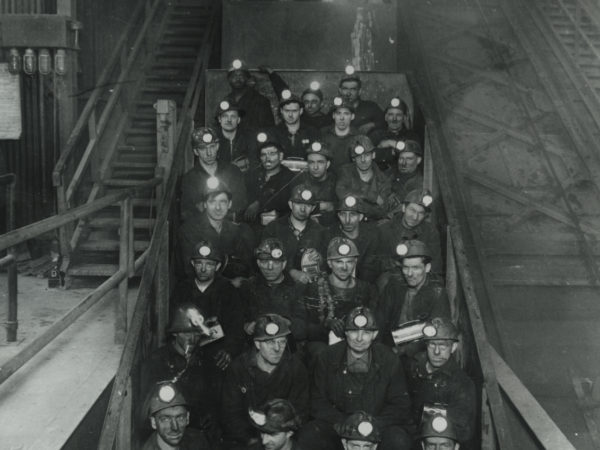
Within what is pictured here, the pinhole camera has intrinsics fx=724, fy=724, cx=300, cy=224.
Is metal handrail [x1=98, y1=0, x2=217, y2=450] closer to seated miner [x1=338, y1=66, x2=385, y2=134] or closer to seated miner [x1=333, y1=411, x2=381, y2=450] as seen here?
seated miner [x1=333, y1=411, x2=381, y2=450]

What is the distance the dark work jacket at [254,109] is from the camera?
29.0 ft

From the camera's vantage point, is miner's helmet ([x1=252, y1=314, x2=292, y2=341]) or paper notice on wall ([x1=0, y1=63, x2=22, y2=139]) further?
paper notice on wall ([x1=0, y1=63, x2=22, y2=139])

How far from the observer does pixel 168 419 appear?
4762mm

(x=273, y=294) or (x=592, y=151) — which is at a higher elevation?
(x=592, y=151)

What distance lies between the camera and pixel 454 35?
11758 millimetres

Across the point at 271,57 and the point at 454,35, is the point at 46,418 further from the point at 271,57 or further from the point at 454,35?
the point at 454,35

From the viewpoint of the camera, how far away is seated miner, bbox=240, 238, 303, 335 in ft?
19.6

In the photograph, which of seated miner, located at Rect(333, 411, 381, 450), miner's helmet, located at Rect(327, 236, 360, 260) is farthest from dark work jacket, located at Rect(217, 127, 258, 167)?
seated miner, located at Rect(333, 411, 381, 450)

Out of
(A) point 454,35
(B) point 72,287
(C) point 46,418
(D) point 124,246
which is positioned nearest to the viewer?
(C) point 46,418

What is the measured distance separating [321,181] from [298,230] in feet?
2.92

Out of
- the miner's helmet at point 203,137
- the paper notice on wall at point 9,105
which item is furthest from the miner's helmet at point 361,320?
the paper notice on wall at point 9,105

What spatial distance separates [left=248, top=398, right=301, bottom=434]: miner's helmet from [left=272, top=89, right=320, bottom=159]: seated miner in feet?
→ 12.3

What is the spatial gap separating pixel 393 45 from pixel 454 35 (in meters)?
0.99

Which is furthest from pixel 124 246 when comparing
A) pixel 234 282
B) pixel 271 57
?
pixel 271 57
